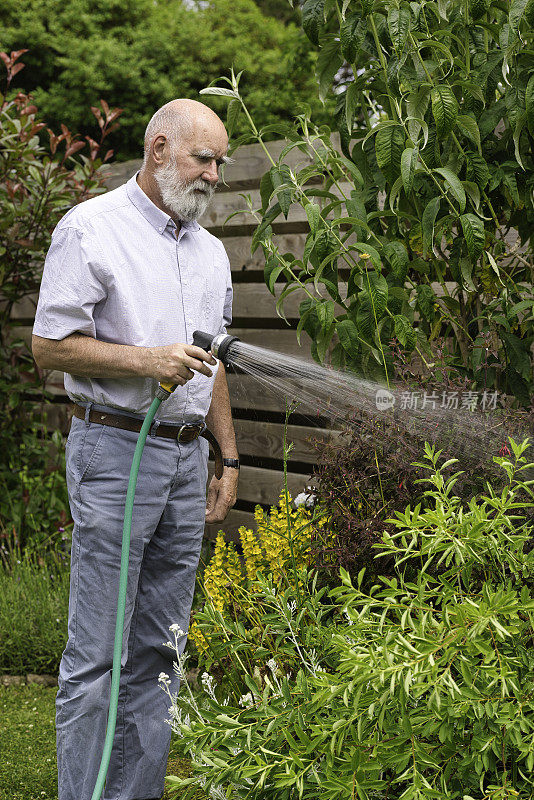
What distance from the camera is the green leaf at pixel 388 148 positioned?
8.09 feet

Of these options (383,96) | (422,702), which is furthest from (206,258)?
(422,702)

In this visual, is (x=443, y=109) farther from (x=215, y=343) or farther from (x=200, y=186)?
(x=215, y=343)

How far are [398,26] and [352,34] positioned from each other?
0.16 m

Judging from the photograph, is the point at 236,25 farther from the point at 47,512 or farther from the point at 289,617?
the point at 289,617

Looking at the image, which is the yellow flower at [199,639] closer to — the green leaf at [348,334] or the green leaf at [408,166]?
the green leaf at [348,334]

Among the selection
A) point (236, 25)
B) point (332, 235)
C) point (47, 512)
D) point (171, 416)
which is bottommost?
point (47, 512)

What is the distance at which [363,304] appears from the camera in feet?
8.56

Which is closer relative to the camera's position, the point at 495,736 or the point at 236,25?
the point at 495,736

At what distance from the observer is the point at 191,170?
7.61 ft

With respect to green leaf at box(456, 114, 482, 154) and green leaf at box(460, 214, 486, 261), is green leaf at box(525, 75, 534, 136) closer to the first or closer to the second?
green leaf at box(456, 114, 482, 154)

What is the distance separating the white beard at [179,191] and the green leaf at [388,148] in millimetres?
492

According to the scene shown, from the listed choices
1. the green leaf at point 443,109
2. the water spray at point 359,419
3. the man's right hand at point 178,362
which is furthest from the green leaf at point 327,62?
the man's right hand at point 178,362

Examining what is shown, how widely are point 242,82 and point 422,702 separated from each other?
30.1 ft

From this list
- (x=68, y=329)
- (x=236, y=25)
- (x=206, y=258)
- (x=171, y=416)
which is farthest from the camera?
(x=236, y=25)
